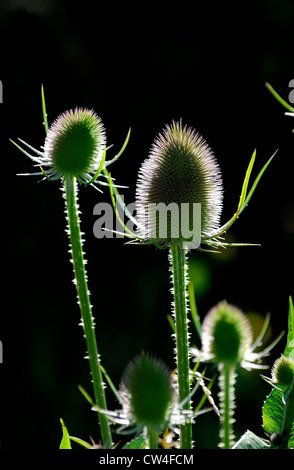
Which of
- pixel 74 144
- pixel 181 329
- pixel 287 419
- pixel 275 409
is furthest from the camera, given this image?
pixel 74 144

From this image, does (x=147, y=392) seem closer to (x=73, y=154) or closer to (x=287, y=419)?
(x=287, y=419)

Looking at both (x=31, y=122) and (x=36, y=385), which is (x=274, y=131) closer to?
(x=31, y=122)

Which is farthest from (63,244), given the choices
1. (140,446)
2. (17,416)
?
(140,446)

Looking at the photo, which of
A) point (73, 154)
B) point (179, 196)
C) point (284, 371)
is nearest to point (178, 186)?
point (179, 196)

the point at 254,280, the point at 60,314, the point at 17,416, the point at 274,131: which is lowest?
the point at 17,416

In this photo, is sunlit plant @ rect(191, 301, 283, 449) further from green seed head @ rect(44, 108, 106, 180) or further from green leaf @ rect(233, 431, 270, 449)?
green seed head @ rect(44, 108, 106, 180)

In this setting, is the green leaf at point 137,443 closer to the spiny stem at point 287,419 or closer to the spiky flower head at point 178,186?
the spiny stem at point 287,419
